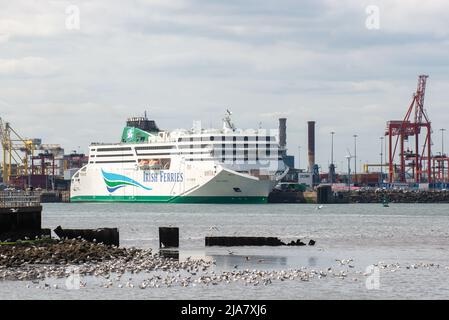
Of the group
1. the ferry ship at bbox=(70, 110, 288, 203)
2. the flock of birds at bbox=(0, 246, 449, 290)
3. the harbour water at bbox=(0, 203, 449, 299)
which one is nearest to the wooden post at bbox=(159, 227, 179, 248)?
the harbour water at bbox=(0, 203, 449, 299)

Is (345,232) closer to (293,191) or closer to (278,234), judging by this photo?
(278,234)

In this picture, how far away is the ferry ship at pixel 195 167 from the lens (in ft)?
534

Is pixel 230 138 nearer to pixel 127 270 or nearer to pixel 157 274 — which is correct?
pixel 127 270

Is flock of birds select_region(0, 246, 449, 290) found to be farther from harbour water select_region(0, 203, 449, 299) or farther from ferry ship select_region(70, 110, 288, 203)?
ferry ship select_region(70, 110, 288, 203)

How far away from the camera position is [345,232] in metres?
83.0

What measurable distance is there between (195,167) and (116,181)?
21530 millimetres

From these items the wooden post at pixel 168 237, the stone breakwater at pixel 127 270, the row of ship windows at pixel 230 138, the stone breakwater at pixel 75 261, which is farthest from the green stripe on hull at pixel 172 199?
the stone breakwater at pixel 75 261

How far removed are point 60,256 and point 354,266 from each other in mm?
13085

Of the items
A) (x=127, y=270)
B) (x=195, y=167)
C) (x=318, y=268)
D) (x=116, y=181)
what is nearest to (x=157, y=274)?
(x=127, y=270)

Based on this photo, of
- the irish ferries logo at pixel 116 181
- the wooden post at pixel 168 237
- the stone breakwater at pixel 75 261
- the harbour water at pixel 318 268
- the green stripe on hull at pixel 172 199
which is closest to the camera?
the harbour water at pixel 318 268

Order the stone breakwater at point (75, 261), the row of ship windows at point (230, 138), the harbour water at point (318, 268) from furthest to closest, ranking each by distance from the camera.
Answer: the row of ship windows at point (230, 138) < the stone breakwater at point (75, 261) < the harbour water at point (318, 268)

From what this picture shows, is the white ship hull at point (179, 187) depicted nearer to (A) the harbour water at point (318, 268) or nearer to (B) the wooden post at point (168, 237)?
(A) the harbour water at point (318, 268)

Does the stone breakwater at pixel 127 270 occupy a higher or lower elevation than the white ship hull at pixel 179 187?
lower
